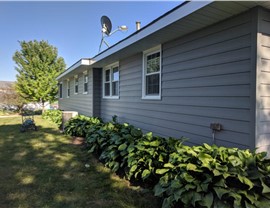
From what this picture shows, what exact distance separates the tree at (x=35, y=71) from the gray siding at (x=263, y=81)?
1959cm

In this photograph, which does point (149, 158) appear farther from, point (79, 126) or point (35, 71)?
point (35, 71)

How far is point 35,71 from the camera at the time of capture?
20.1m

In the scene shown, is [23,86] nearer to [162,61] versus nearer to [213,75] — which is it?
[162,61]

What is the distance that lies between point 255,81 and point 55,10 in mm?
8944

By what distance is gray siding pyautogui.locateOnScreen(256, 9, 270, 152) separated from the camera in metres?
3.17

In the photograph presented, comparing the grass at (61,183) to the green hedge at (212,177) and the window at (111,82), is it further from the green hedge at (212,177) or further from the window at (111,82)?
the window at (111,82)

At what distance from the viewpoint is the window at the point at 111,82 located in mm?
8239

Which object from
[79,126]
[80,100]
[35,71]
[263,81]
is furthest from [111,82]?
[35,71]

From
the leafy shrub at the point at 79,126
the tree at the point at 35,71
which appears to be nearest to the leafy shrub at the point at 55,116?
the leafy shrub at the point at 79,126

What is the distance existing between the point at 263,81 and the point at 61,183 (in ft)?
12.0

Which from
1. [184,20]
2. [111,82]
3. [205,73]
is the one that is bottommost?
[205,73]

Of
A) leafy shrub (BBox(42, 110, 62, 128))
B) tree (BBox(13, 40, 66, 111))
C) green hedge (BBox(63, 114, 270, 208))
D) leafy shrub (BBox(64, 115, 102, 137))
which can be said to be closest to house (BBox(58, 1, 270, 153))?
green hedge (BBox(63, 114, 270, 208))

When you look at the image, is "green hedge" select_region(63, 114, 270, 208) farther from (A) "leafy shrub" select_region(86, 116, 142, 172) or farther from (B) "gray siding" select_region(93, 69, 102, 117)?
(B) "gray siding" select_region(93, 69, 102, 117)

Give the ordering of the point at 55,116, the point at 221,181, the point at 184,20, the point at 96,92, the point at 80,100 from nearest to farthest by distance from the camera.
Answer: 1. the point at 221,181
2. the point at 184,20
3. the point at 96,92
4. the point at 80,100
5. the point at 55,116
